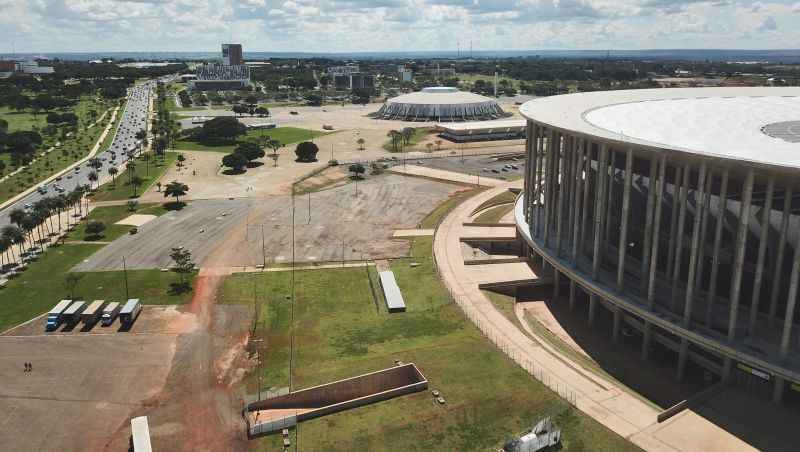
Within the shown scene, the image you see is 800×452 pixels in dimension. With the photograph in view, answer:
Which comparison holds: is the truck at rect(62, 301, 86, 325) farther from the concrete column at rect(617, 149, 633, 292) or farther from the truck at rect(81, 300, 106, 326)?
the concrete column at rect(617, 149, 633, 292)

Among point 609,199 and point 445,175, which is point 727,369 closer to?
point 609,199

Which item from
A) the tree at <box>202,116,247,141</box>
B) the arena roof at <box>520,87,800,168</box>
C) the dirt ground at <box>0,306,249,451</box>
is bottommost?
the dirt ground at <box>0,306,249,451</box>

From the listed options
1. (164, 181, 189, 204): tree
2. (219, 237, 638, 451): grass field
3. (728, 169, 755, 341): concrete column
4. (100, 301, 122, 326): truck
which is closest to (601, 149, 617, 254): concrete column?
(728, 169, 755, 341): concrete column

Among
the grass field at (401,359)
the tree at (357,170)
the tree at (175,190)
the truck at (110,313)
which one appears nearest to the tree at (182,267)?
the grass field at (401,359)

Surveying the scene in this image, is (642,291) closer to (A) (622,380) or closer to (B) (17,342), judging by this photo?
(A) (622,380)

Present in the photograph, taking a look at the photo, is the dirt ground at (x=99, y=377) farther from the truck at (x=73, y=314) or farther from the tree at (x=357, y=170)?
the tree at (x=357, y=170)

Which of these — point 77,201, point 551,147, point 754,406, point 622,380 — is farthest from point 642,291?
point 77,201
